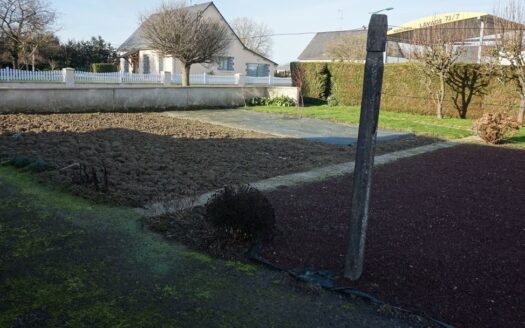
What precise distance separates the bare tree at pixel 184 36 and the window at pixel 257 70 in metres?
18.2

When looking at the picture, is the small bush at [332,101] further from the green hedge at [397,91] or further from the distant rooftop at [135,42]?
the distant rooftop at [135,42]

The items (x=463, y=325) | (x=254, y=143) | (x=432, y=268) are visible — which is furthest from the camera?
(x=254, y=143)

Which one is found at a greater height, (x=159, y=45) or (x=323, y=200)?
(x=159, y=45)

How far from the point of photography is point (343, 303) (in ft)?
10.7

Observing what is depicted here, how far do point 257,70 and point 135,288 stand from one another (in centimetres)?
4307

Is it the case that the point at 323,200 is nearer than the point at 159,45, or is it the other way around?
the point at 323,200

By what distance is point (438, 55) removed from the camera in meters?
17.7

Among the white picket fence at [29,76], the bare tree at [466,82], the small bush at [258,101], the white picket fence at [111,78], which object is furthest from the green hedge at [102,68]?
the bare tree at [466,82]

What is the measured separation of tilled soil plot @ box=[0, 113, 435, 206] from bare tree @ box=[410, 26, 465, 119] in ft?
21.2

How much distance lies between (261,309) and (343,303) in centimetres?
63

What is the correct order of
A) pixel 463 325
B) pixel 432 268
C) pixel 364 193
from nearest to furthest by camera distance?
pixel 463 325 < pixel 364 193 < pixel 432 268

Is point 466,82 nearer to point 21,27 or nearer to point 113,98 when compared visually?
point 113,98

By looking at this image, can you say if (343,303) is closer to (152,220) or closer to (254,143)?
(152,220)

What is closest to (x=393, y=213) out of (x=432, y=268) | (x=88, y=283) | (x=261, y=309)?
(x=432, y=268)
